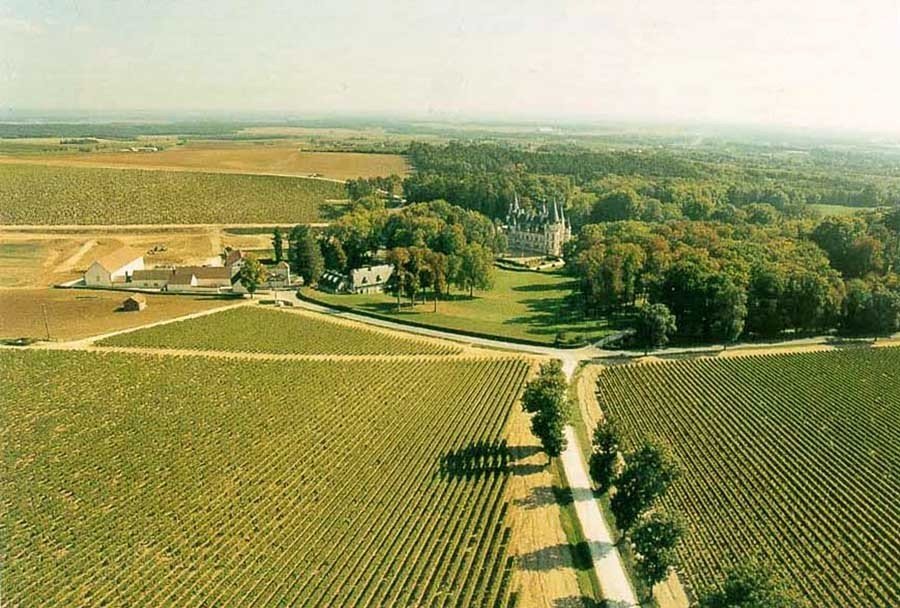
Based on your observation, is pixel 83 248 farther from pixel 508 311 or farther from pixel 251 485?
pixel 251 485

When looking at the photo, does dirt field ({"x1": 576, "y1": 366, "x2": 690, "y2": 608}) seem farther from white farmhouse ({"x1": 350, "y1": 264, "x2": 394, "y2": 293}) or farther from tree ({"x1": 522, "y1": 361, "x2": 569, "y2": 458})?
white farmhouse ({"x1": 350, "y1": 264, "x2": 394, "y2": 293})

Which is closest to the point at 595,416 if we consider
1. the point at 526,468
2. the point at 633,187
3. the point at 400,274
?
the point at 526,468

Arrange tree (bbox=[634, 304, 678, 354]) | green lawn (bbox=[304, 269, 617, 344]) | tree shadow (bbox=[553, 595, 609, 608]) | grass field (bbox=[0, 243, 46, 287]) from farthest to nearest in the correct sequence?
grass field (bbox=[0, 243, 46, 287]), green lawn (bbox=[304, 269, 617, 344]), tree (bbox=[634, 304, 678, 354]), tree shadow (bbox=[553, 595, 609, 608])

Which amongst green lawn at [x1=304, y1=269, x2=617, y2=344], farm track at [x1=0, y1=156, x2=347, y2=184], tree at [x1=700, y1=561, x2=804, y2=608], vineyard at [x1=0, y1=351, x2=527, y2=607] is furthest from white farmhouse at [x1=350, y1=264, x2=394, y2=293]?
farm track at [x1=0, y1=156, x2=347, y2=184]

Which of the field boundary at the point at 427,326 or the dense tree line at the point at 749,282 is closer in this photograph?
the dense tree line at the point at 749,282

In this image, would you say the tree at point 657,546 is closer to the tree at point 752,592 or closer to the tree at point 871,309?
the tree at point 752,592

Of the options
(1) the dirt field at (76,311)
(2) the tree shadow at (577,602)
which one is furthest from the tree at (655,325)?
(1) the dirt field at (76,311)
